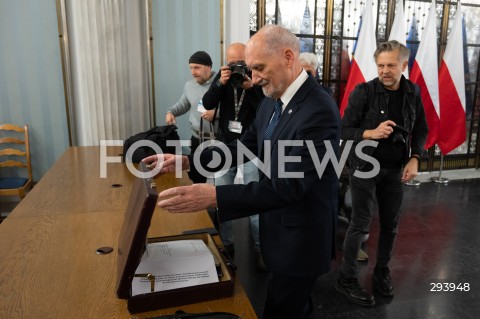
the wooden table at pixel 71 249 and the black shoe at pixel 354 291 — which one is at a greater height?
the wooden table at pixel 71 249

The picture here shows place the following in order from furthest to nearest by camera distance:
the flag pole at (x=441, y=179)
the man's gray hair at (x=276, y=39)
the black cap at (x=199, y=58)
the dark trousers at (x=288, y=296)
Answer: the flag pole at (x=441, y=179), the black cap at (x=199, y=58), the dark trousers at (x=288, y=296), the man's gray hair at (x=276, y=39)

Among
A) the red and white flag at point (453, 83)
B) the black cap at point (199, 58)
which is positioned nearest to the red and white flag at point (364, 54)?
the red and white flag at point (453, 83)

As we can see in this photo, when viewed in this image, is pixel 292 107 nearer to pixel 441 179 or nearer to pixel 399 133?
pixel 399 133

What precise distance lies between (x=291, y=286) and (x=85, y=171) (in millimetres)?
1603

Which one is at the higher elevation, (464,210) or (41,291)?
(41,291)

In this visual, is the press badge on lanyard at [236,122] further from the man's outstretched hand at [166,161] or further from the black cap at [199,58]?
the man's outstretched hand at [166,161]

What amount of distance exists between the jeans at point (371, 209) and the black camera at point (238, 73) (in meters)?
0.89

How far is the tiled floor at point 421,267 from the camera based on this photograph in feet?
7.44

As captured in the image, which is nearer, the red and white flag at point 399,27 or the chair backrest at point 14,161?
the chair backrest at point 14,161

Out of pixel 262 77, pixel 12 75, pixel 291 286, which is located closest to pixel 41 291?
pixel 291 286

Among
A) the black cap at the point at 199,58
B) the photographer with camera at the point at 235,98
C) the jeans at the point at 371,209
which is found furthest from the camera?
the black cap at the point at 199,58

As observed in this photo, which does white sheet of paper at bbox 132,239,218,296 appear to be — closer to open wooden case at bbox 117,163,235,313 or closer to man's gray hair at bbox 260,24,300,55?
open wooden case at bbox 117,163,235,313

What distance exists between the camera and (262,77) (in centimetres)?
132

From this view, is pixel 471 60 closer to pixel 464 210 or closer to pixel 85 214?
pixel 464 210
